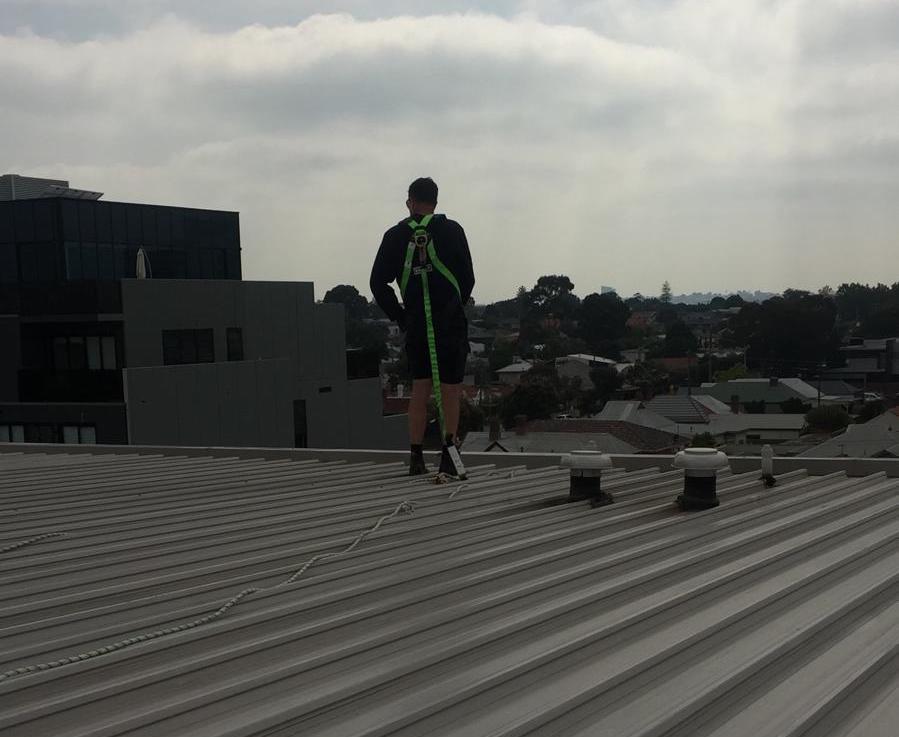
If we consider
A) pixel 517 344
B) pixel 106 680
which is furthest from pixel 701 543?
pixel 517 344

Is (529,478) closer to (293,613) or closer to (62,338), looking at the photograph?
(293,613)

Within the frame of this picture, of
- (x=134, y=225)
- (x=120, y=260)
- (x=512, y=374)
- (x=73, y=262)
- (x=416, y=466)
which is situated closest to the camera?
(x=416, y=466)

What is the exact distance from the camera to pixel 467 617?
2693 millimetres

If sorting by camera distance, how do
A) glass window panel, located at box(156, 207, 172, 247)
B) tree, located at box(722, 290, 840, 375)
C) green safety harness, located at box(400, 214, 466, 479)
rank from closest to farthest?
green safety harness, located at box(400, 214, 466, 479) < glass window panel, located at box(156, 207, 172, 247) < tree, located at box(722, 290, 840, 375)

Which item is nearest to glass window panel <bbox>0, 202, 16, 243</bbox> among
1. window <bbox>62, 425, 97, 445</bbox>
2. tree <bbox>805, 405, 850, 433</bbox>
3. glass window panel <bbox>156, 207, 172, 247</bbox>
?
glass window panel <bbox>156, 207, 172, 247</bbox>

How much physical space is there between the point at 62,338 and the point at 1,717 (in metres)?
29.3

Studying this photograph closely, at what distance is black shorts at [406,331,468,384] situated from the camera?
5758 millimetres

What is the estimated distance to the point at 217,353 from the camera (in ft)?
100

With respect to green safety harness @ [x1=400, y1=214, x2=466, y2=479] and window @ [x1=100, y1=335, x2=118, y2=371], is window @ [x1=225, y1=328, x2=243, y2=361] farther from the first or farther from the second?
green safety harness @ [x1=400, y1=214, x2=466, y2=479]

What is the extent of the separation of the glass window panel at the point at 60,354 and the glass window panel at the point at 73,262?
340cm

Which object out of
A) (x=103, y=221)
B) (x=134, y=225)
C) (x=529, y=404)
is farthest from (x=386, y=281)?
(x=529, y=404)

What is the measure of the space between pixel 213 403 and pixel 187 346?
207cm

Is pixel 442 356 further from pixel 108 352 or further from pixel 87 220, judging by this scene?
pixel 87 220

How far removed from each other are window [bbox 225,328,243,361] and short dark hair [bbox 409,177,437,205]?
85.2 feet
